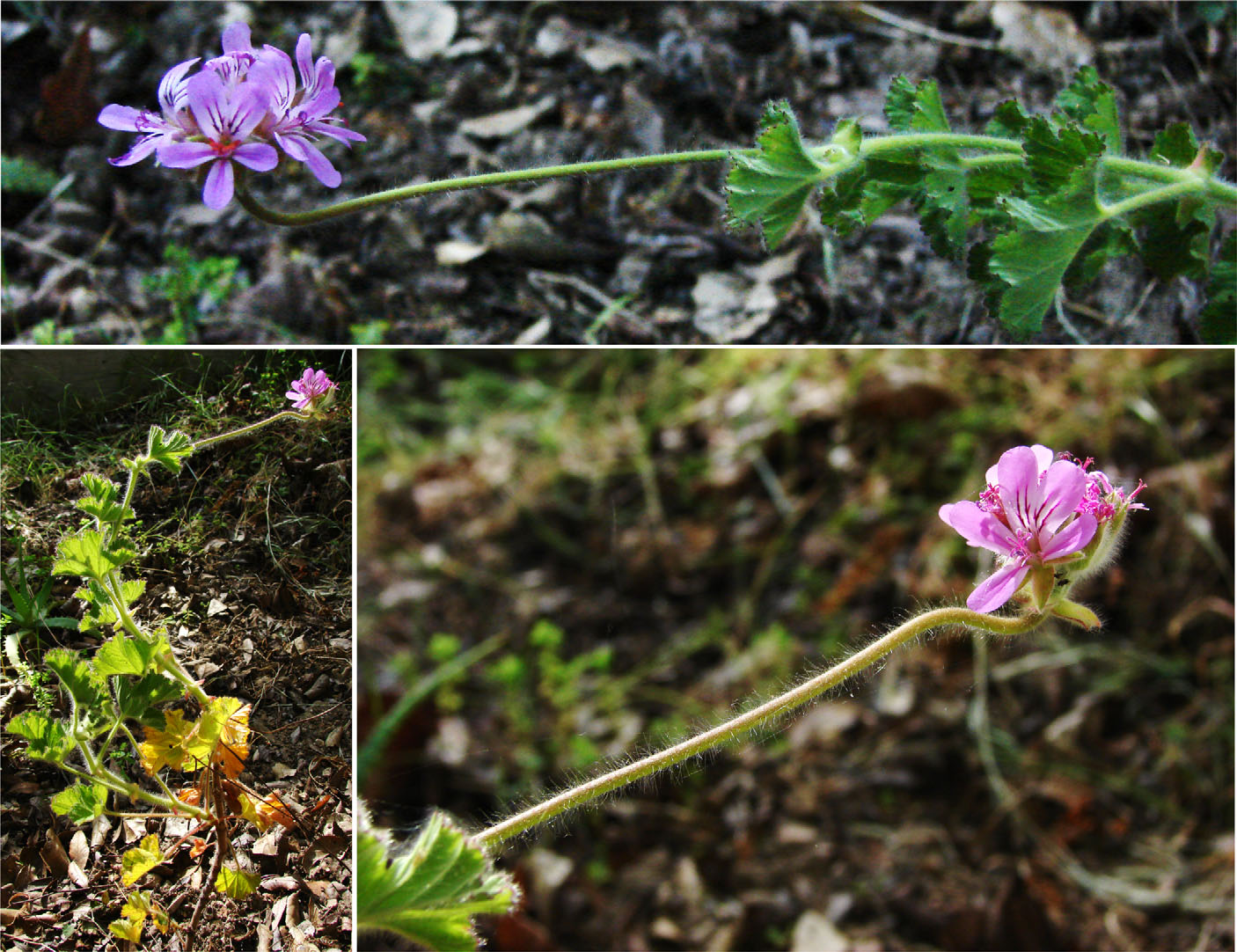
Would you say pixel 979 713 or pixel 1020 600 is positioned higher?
pixel 1020 600

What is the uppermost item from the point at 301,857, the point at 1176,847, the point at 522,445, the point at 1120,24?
the point at 1120,24

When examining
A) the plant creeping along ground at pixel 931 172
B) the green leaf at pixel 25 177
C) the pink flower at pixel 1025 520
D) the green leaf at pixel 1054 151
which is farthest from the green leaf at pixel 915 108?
the green leaf at pixel 25 177

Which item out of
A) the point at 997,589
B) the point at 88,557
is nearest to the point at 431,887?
the point at 88,557

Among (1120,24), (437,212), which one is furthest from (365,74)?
(1120,24)

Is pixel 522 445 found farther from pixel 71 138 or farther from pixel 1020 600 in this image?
pixel 1020 600

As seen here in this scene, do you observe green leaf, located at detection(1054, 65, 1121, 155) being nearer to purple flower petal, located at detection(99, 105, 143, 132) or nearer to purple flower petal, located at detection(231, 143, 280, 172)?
purple flower petal, located at detection(231, 143, 280, 172)

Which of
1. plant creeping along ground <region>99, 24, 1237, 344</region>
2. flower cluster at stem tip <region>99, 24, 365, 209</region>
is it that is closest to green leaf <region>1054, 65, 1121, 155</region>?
plant creeping along ground <region>99, 24, 1237, 344</region>

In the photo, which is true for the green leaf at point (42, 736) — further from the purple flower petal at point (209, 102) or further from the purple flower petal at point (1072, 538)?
the purple flower petal at point (1072, 538)

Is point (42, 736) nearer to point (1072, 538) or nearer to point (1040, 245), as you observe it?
point (1072, 538)
